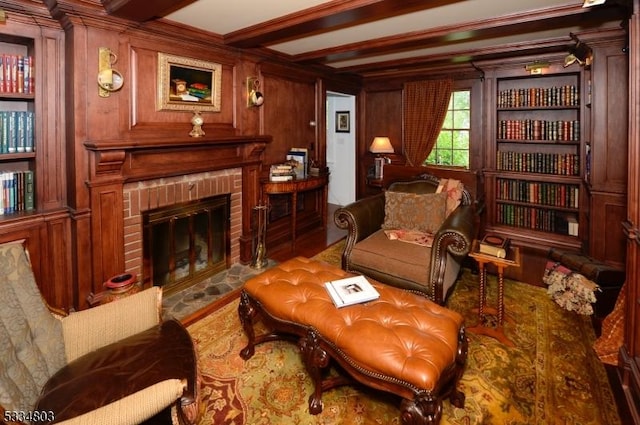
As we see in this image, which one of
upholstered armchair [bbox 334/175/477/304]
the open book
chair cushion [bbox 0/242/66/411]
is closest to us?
chair cushion [bbox 0/242/66/411]

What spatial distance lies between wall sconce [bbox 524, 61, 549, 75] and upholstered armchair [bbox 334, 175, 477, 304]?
5.99 ft

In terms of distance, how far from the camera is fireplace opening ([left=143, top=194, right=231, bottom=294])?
3080mm

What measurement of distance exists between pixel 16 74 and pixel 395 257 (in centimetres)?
293

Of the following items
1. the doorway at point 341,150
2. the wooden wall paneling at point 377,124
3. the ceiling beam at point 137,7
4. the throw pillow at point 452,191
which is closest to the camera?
the ceiling beam at point 137,7

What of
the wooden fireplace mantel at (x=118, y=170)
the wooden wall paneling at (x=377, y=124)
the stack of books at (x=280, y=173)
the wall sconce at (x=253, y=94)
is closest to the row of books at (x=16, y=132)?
the wooden fireplace mantel at (x=118, y=170)

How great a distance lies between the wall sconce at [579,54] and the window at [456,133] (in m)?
1.20

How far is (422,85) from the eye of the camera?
5.03m

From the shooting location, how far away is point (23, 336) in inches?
59.3

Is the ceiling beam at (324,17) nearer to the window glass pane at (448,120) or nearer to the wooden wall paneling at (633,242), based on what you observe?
the wooden wall paneling at (633,242)

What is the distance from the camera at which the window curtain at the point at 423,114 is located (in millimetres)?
Answer: 4898

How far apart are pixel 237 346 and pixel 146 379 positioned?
3.19 feet

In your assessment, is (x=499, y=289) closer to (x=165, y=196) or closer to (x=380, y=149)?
(x=165, y=196)

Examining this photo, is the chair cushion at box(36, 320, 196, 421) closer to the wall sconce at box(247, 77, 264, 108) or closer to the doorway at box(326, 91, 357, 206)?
the wall sconce at box(247, 77, 264, 108)

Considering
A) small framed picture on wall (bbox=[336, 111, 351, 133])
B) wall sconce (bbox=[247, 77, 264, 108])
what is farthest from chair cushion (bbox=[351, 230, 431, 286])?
small framed picture on wall (bbox=[336, 111, 351, 133])
